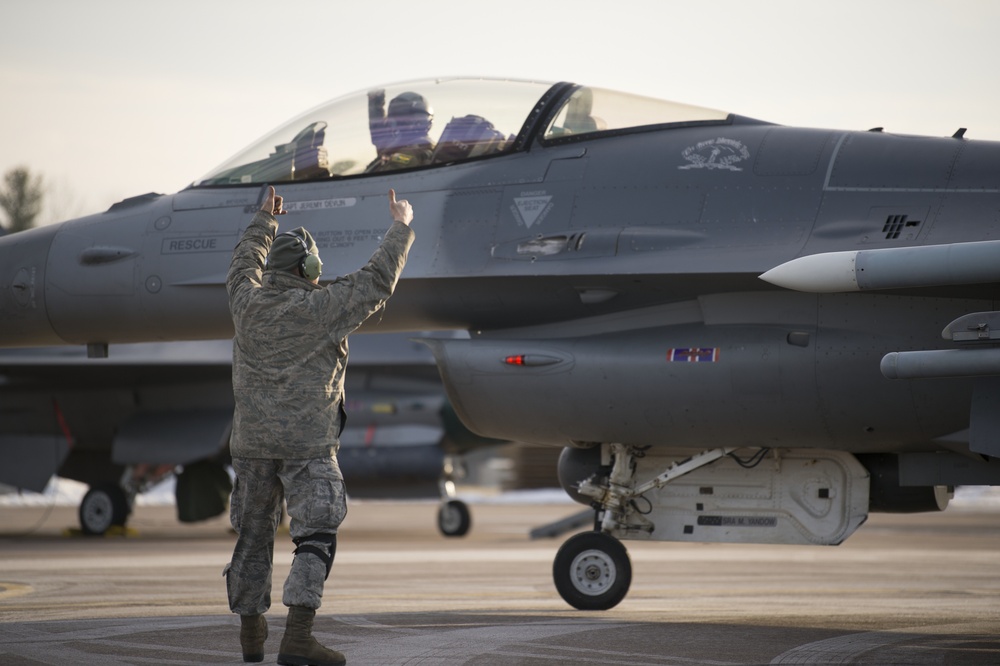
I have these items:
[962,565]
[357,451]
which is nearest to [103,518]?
[357,451]

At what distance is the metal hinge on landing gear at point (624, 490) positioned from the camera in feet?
27.2

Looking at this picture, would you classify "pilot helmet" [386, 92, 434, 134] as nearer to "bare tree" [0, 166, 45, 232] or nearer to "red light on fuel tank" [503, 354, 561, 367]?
"red light on fuel tank" [503, 354, 561, 367]

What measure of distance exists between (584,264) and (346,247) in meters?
1.71

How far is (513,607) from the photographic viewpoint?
866 centimetres

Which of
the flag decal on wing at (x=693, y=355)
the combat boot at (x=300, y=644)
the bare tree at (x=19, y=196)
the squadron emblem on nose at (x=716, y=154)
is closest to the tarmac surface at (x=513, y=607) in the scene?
the combat boot at (x=300, y=644)

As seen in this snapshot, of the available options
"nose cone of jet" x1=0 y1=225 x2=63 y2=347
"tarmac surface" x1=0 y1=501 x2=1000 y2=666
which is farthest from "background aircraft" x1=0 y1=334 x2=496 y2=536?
"nose cone of jet" x1=0 y1=225 x2=63 y2=347

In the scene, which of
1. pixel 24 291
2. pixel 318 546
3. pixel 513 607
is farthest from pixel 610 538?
pixel 24 291

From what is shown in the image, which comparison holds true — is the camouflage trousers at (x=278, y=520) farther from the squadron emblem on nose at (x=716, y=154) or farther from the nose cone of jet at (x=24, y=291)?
the nose cone of jet at (x=24, y=291)

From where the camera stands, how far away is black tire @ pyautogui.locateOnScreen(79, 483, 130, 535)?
61.0 feet

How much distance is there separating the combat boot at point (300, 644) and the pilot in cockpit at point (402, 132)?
3.96 meters

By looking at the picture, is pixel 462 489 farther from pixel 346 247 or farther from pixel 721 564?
pixel 346 247

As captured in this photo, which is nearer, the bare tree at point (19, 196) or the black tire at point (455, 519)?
the black tire at point (455, 519)

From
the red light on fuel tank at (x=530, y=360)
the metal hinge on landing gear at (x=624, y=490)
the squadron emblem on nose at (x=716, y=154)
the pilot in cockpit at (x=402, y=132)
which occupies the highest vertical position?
the pilot in cockpit at (x=402, y=132)

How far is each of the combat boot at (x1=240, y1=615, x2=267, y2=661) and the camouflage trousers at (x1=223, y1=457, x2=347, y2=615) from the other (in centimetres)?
5
